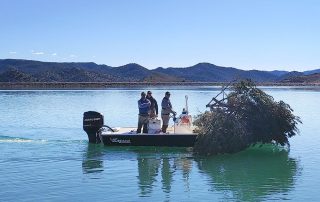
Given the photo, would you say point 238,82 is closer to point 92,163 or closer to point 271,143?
point 271,143

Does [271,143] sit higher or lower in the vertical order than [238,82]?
lower

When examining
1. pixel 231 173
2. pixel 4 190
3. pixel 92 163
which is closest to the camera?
pixel 4 190

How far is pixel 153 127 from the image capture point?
23.0 metres

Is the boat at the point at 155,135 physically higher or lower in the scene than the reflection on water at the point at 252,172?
higher

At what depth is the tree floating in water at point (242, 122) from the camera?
21.5m

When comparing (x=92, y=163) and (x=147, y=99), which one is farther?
(x=147, y=99)

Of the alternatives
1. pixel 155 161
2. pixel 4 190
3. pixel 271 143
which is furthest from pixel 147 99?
pixel 4 190

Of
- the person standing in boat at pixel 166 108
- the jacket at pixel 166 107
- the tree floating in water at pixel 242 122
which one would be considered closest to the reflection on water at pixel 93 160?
the person standing in boat at pixel 166 108

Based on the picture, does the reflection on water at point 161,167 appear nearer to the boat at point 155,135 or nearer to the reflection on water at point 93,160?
the boat at point 155,135

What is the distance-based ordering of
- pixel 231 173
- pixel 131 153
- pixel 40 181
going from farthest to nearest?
pixel 131 153
pixel 231 173
pixel 40 181

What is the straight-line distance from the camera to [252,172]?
18672 millimetres

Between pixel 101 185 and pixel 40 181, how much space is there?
75.8 inches

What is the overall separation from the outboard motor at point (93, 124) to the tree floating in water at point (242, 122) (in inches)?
169

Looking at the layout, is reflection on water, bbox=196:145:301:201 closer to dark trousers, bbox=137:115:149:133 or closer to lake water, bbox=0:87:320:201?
lake water, bbox=0:87:320:201
